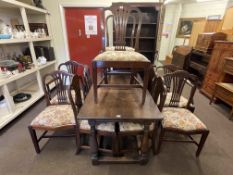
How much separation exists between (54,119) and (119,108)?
2.53ft

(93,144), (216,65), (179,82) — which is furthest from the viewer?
(216,65)

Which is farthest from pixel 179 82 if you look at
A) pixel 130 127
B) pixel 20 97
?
pixel 20 97

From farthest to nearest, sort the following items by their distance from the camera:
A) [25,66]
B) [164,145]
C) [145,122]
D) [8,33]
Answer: [25,66] → [8,33] → [164,145] → [145,122]

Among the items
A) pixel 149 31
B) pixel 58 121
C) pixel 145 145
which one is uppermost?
pixel 149 31

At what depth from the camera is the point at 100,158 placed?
1.54 m

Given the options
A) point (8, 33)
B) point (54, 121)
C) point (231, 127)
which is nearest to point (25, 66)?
point (8, 33)

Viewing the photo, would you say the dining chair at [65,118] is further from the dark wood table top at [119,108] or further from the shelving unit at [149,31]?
the shelving unit at [149,31]

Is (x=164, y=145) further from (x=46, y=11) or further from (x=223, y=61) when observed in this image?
(x=46, y=11)

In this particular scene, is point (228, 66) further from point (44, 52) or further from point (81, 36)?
point (44, 52)

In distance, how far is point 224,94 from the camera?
254 cm

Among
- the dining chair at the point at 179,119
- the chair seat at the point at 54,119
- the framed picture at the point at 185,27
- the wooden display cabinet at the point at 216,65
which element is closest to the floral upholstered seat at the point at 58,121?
the chair seat at the point at 54,119

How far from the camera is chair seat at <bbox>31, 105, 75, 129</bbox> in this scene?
1.52 m

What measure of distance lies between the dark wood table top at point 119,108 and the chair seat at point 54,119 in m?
0.35

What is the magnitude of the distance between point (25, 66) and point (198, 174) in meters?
3.06
